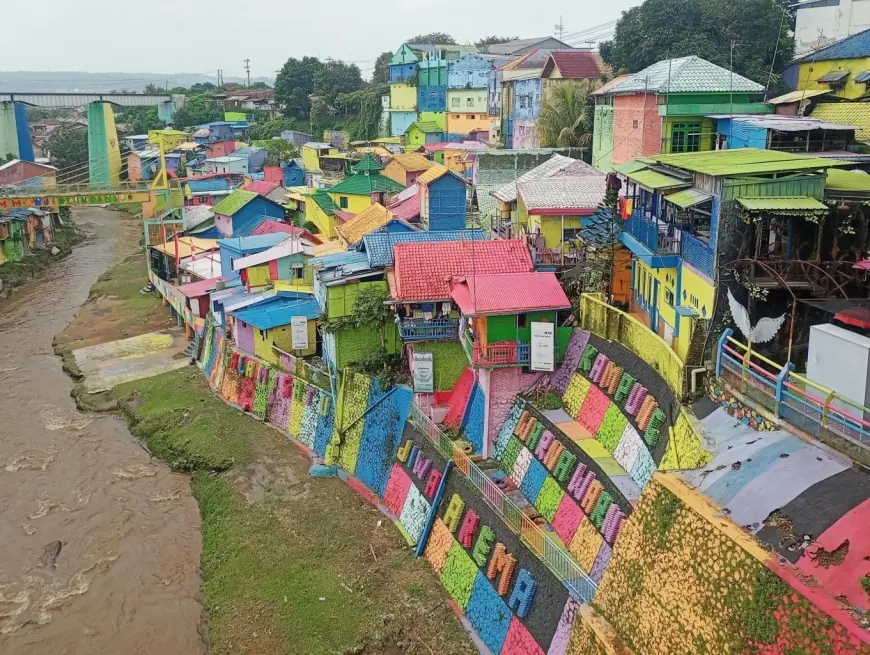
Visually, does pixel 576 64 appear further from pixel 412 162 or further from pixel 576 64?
pixel 412 162

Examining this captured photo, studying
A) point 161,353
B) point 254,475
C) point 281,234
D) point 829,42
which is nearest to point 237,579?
point 254,475

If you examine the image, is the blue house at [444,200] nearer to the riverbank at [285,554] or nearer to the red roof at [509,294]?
the riverbank at [285,554]

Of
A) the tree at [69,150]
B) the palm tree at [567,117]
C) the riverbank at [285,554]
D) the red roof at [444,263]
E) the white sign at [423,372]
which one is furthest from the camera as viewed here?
the tree at [69,150]

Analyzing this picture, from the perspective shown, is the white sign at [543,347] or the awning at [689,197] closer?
the awning at [689,197]

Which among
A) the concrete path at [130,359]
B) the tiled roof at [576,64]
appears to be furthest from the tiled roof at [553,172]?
the concrete path at [130,359]

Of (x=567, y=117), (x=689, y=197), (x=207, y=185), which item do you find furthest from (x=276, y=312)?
(x=207, y=185)

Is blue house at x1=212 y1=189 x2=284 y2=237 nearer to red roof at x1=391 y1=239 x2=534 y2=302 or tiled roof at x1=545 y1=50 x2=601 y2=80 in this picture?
tiled roof at x1=545 y1=50 x2=601 y2=80

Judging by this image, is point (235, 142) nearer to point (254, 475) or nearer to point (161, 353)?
point (161, 353)
